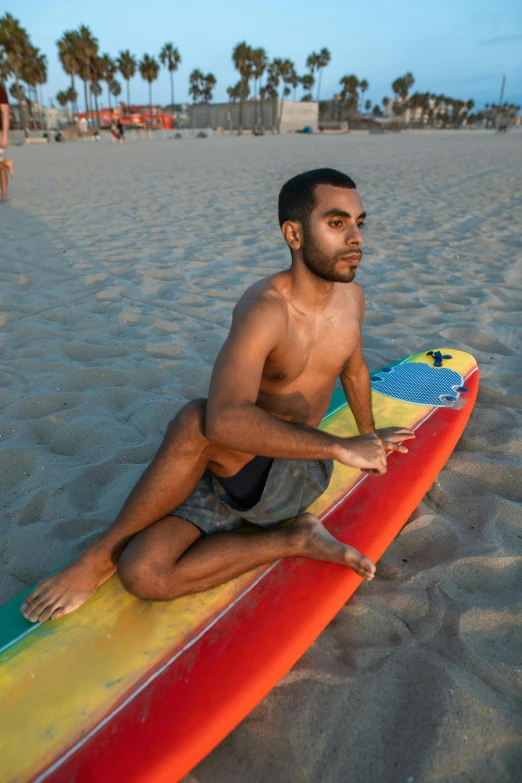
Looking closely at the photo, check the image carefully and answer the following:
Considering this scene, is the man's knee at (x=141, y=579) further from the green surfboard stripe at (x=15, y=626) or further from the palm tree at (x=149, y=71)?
the palm tree at (x=149, y=71)

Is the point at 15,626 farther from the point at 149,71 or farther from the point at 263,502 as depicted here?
the point at 149,71

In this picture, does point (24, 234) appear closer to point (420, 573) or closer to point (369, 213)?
point (369, 213)

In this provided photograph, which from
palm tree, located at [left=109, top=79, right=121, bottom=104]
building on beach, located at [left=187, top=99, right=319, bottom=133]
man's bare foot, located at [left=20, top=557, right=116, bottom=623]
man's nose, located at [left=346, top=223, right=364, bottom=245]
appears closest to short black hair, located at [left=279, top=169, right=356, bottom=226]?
man's nose, located at [left=346, top=223, right=364, bottom=245]

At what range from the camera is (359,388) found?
2279 millimetres

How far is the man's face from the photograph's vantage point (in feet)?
5.68

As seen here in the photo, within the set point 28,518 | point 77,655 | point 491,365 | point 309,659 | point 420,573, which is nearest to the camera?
point 77,655

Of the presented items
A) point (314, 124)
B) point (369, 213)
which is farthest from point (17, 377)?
point (314, 124)

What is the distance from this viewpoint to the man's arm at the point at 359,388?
2.20 meters

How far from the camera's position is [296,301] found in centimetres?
184

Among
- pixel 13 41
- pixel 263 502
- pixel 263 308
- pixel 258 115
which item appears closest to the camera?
pixel 263 308

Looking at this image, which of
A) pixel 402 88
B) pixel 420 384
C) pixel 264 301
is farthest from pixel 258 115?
pixel 264 301

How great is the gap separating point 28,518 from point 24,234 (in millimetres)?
5453

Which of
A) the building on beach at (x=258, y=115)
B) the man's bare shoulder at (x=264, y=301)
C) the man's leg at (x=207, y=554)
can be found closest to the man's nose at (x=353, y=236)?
the man's bare shoulder at (x=264, y=301)

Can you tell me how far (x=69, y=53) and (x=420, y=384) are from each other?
178 ft
